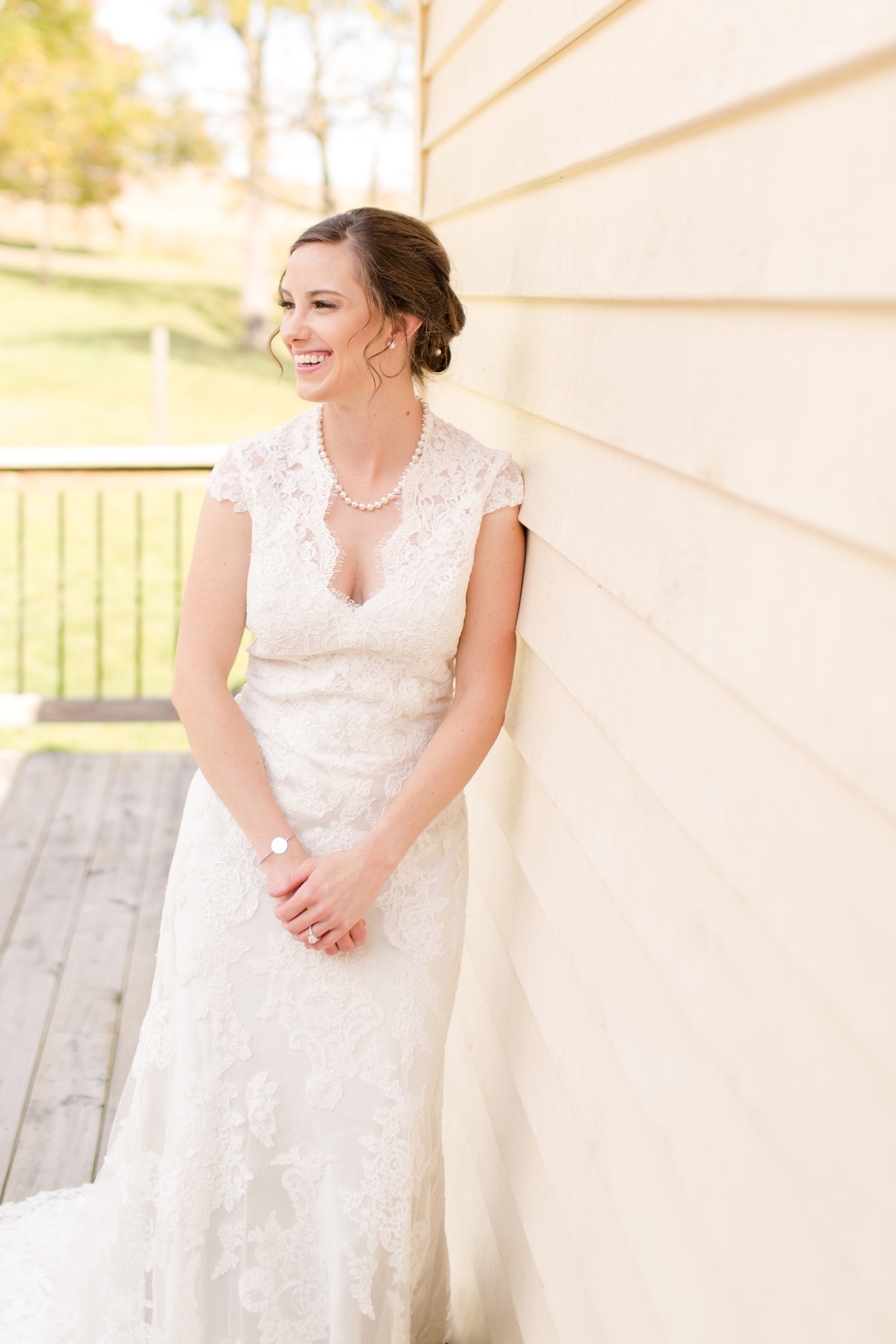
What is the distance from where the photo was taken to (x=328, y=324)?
1.91m

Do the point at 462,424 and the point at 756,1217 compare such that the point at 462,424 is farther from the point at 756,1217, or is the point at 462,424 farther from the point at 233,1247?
the point at 756,1217

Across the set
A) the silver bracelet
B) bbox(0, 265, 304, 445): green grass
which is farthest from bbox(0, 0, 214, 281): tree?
the silver bracelet

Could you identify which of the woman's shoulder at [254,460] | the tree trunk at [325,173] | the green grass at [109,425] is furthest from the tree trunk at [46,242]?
the woman's shoulder at [254,460]

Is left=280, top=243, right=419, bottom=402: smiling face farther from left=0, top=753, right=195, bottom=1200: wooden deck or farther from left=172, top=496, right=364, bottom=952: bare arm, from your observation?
left=0, top=753, right=195, bottom=1200: wooden deck

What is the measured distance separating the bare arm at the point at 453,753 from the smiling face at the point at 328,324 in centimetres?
33

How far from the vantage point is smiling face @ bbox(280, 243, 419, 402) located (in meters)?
1.91

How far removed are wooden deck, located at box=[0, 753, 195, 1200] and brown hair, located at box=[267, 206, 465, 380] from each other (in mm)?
1961

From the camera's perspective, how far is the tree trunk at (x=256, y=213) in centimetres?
1620

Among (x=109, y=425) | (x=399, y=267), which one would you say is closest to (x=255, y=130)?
(x=109, y=425)

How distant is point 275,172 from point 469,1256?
54.5ft

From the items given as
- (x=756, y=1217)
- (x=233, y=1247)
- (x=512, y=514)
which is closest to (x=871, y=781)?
(x=756, y=1217)

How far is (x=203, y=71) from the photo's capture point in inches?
653

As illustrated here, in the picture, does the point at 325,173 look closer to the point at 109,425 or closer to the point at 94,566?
the point at 109,425

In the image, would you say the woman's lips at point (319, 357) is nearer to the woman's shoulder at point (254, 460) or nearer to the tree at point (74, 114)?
the woman's shoulder at point (254, 460)
